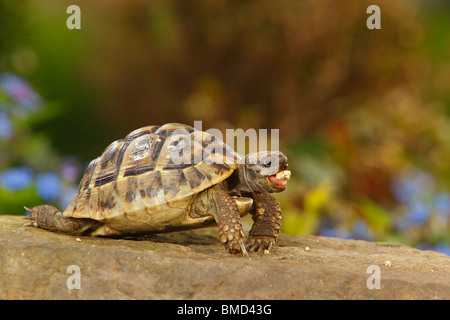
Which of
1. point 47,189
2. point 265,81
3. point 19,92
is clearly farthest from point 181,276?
point 265,81

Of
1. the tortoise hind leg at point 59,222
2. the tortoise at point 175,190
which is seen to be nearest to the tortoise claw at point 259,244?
the tortoise at point 175,190

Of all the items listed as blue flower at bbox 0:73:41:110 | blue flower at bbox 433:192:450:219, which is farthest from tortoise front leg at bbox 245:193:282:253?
blue flower at bbox 0:73:41:110

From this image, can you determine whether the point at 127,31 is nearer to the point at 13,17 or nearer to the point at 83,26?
the point at 83,26

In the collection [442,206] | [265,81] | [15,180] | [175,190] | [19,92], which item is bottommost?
[442,206]

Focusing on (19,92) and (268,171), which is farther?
(19,92)

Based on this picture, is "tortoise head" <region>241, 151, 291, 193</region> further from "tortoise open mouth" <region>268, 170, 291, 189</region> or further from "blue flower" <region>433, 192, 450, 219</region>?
"blue flower" <region>433, 192, 450, 219</region>

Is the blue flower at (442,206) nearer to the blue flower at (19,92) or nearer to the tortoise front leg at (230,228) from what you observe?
the tortoise front leg at (230,228)

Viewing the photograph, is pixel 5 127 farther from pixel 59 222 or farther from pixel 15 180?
pixel 59 222

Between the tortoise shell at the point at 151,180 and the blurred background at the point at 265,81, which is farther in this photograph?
the blurred background at the point at 265,81
